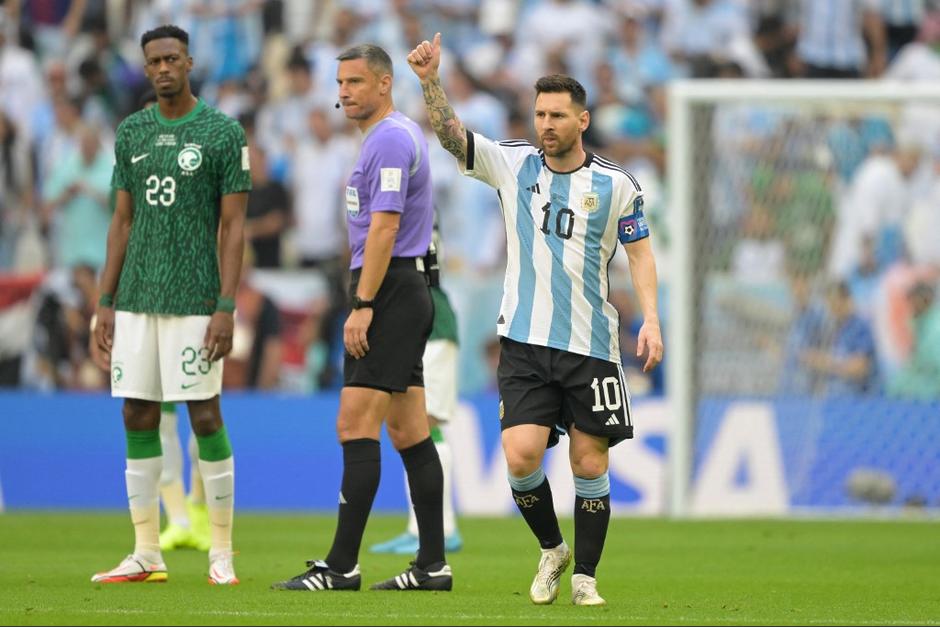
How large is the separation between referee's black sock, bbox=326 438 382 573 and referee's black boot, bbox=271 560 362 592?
29mm

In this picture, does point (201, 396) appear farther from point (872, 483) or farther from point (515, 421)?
point (872, 483)

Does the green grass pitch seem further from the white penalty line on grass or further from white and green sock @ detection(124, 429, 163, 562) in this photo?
white and green sock @ detection(124, 429, 163, 562)

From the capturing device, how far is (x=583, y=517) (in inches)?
290

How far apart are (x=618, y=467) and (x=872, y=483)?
2.27 metres

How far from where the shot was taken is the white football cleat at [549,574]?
730cm

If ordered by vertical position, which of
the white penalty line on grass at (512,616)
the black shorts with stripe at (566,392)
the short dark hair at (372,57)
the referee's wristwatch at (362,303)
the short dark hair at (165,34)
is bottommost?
the white penalty line on grass at (512,616)

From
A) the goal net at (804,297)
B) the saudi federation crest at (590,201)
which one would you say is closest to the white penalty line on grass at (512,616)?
the saudi federation crest at (590,201)

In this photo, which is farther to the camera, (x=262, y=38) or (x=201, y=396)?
(x=262, y=38)

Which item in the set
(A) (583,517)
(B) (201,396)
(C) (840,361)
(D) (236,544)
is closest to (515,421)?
(A) (583,517)

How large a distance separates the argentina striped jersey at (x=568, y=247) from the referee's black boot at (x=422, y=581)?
4.11 feet

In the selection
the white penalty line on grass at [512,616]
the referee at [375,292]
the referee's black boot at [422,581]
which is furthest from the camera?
the referee's black boot at [422,581]

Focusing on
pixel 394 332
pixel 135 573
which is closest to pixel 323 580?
pixel 135 573

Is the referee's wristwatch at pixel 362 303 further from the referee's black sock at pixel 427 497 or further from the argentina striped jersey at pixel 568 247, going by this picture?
the referee's black sock at pixel 427 497

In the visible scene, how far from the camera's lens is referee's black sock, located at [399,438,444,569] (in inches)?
312
